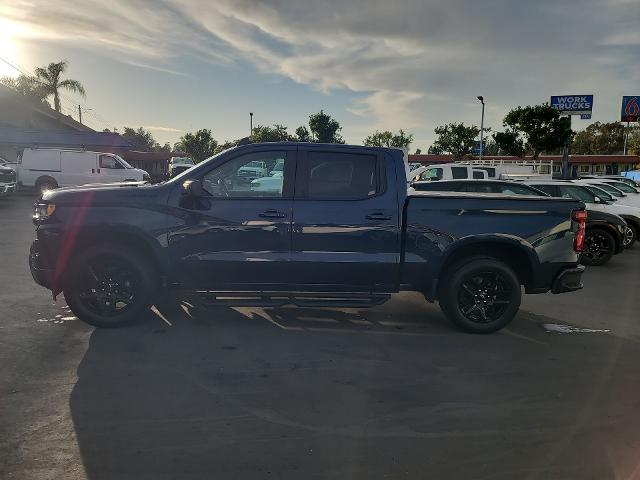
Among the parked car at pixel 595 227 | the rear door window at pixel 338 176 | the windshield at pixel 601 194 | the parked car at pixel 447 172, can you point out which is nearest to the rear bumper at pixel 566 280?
the rear door window at pixel 338 176

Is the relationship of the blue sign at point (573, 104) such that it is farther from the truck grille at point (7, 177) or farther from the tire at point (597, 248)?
the truck grille at point (7, 177)

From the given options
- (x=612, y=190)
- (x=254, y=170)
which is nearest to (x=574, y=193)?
(x=612, y=190)

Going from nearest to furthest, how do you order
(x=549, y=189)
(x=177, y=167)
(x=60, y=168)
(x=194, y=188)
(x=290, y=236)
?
(x=194, y=188) < (x=290, y=236) < (x=177, y=167) < (x=549, y=189) < (x=60, y=168)

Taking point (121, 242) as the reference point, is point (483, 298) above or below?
below

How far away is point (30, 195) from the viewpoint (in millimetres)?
23000

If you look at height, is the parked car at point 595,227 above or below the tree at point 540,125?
below

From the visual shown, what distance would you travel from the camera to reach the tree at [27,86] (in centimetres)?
4254

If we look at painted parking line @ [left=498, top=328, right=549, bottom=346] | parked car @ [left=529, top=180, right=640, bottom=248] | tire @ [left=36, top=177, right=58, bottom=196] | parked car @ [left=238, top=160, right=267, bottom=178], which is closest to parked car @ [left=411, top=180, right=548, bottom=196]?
parked car @ [left=529, top=180, right=640, bottom=248]

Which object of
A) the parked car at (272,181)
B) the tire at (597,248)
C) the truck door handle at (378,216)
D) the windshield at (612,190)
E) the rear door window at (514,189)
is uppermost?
the windshield at (612,190)

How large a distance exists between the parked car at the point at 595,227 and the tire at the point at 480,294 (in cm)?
487

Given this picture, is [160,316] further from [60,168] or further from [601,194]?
[60,168]

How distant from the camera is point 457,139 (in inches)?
2003

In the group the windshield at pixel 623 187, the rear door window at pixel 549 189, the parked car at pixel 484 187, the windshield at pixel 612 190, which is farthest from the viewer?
the windshield at pixel 623 187

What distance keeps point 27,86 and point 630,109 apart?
48.3 metres
